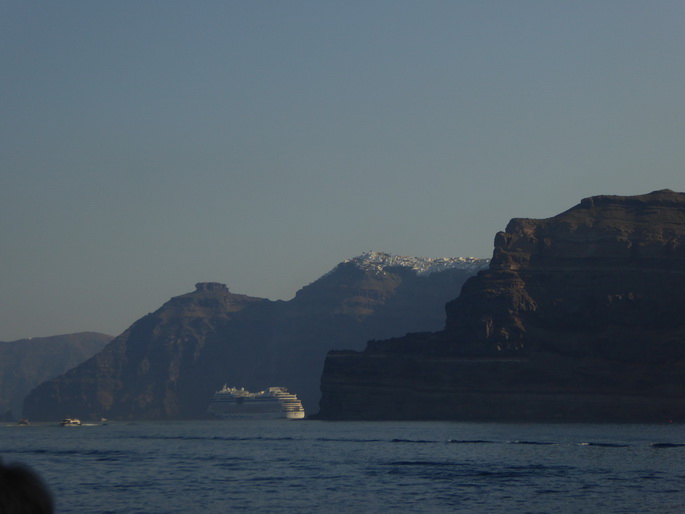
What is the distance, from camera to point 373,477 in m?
69.5

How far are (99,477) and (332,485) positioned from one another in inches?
679

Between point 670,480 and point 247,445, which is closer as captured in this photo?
point 670,480

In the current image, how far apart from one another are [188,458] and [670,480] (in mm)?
42558

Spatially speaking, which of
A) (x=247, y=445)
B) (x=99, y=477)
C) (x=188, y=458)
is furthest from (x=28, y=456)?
(x=99, y=477)

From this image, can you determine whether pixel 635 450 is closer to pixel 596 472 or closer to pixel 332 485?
pixel 596 472

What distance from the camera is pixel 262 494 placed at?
193 feet

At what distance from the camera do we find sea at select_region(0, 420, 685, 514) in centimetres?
5366

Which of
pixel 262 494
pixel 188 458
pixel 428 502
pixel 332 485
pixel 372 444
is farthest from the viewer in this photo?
pixel 372 444

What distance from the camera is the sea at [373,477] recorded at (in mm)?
53656

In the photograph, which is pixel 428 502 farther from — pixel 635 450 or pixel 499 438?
pixel 499 438

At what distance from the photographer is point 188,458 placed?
306 ft

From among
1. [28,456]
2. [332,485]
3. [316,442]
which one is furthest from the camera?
[316,442]

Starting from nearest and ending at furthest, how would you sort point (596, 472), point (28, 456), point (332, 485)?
point (332, 485) < point (596, 472) < point (28, 456)

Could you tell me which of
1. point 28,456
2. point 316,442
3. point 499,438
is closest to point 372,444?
point 316,442
